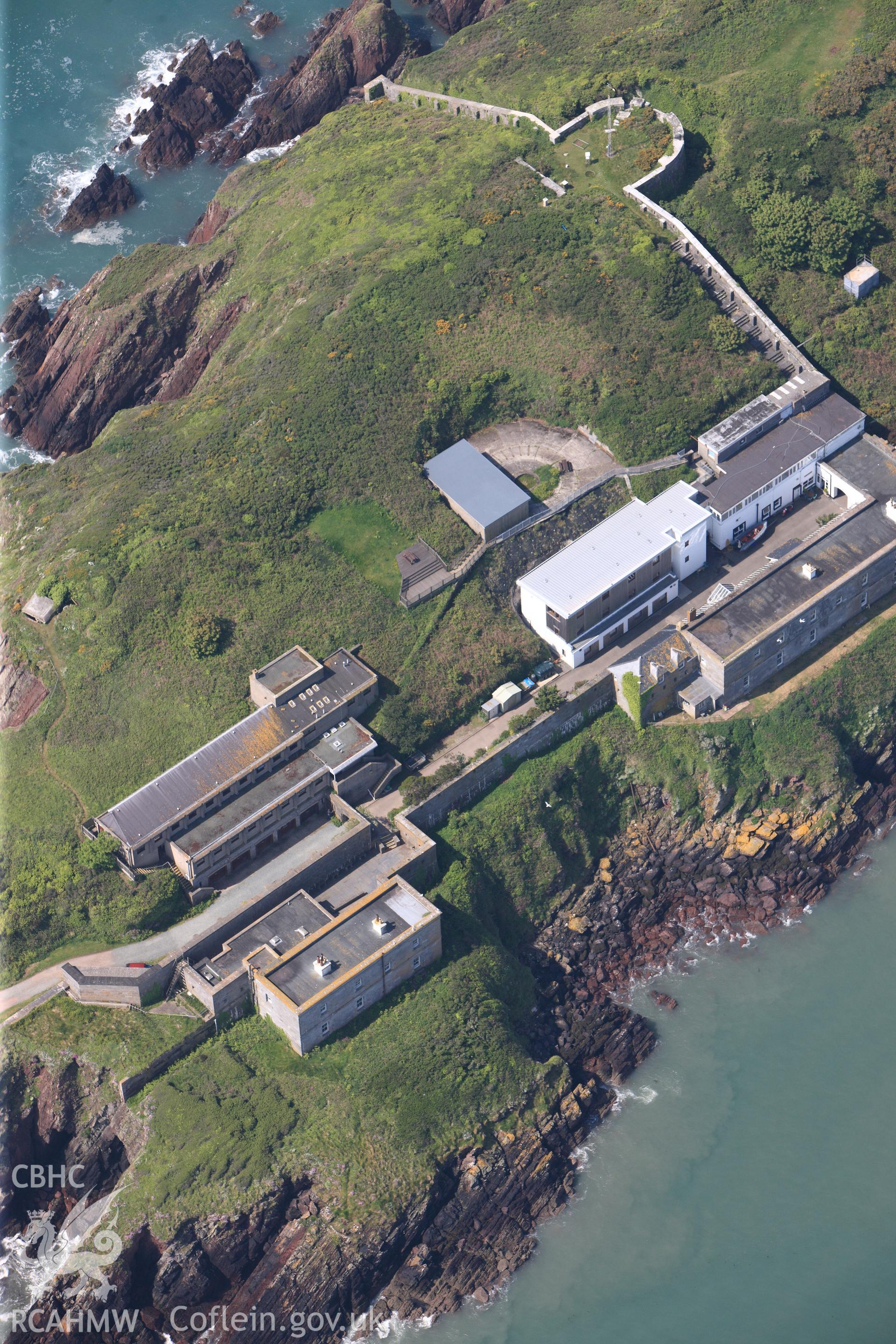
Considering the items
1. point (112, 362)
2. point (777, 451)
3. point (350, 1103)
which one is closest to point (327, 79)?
point (112, 362)

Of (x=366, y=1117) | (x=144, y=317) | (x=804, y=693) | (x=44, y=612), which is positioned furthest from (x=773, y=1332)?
(x=144, y=317)

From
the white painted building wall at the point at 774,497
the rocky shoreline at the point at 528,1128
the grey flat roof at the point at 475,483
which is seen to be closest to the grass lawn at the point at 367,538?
the grey flat roof at the point at 475,483

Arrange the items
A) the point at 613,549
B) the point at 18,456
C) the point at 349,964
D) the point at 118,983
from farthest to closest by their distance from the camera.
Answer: the point at 18,456
the point at 613,549
the point at 118,983
the point at 349,964

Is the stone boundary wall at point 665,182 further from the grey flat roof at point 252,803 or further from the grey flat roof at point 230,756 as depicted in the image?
the grey flat roof at point 252,803

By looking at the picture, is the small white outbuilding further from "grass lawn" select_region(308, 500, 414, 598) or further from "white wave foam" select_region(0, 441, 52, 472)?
"white wave foam" select_region(0, 441, 52, 472)

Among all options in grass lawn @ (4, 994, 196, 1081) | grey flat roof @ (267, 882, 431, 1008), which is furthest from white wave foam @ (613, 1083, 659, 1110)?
grass lawn @ (4, 994, 196, 1081)

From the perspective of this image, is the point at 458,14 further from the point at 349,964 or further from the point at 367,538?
the point at 349,964
